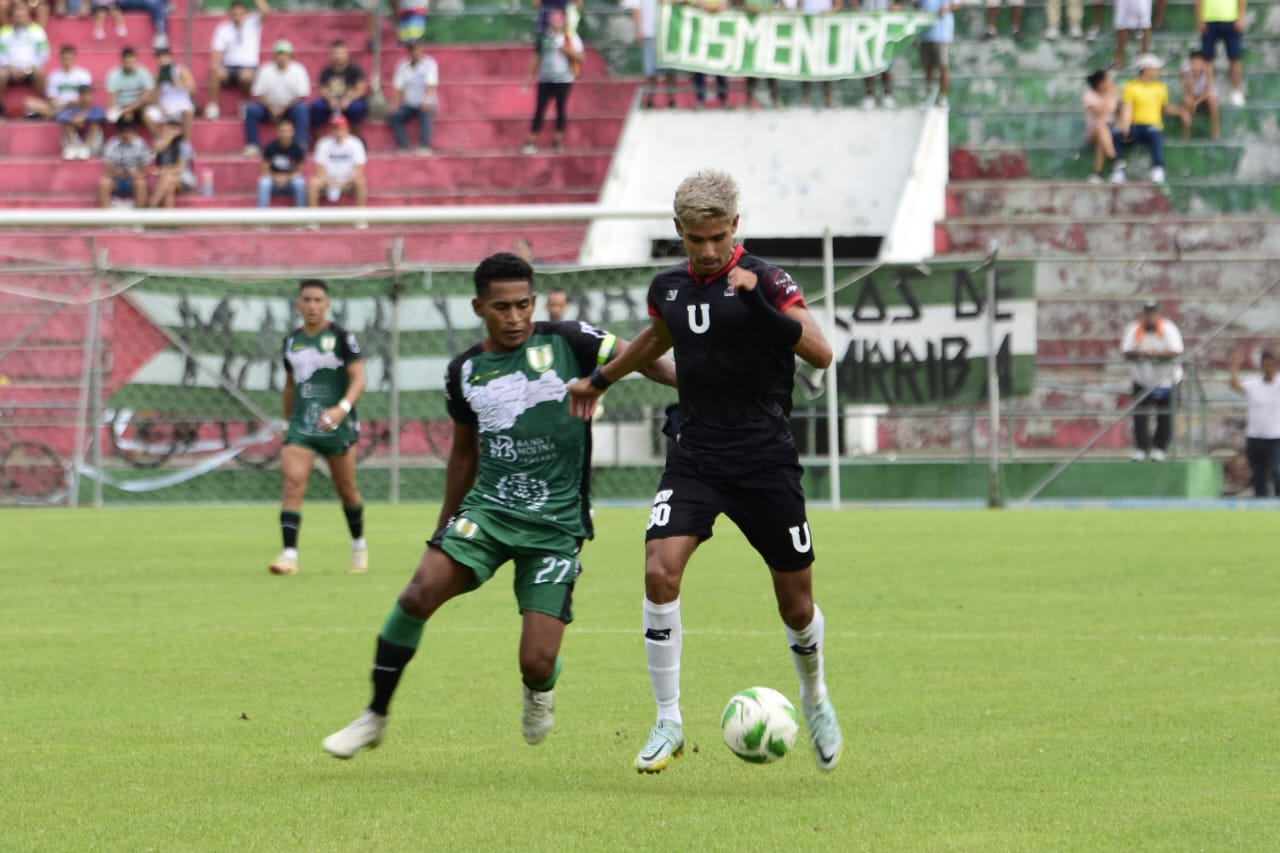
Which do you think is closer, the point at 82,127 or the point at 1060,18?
the point at 1060,18

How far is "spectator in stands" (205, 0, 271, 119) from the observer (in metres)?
32.6

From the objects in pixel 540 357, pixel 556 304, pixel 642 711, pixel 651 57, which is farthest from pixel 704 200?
pixel 651 57

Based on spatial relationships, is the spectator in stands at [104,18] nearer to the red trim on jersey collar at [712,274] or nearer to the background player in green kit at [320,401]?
the background player in green kit at [320,401]

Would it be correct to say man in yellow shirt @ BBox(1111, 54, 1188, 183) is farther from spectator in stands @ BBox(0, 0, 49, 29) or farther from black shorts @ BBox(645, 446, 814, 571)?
black shorts @ BBox(645, 446, 814, 571)

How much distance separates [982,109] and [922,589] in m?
18.6

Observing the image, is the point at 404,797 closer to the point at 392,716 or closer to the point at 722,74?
the point at 392,716

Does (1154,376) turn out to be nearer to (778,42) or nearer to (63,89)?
(778,42)

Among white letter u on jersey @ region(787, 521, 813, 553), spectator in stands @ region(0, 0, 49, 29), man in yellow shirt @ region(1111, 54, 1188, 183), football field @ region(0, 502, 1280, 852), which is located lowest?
football field @ region(0, 502, 1280, 852)

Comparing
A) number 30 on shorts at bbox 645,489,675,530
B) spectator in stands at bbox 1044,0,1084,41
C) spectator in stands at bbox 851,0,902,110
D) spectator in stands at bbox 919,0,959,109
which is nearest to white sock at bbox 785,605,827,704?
number 30 on shorts at bbox 645,489,675,530

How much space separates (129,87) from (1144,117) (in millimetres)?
15406

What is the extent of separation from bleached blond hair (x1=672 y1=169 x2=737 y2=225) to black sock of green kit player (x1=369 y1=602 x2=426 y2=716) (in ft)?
5.72

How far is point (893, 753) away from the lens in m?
7.50

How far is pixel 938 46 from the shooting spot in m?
29.1

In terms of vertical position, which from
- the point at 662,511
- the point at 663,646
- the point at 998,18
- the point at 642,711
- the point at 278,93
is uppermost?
the point at 998,18
